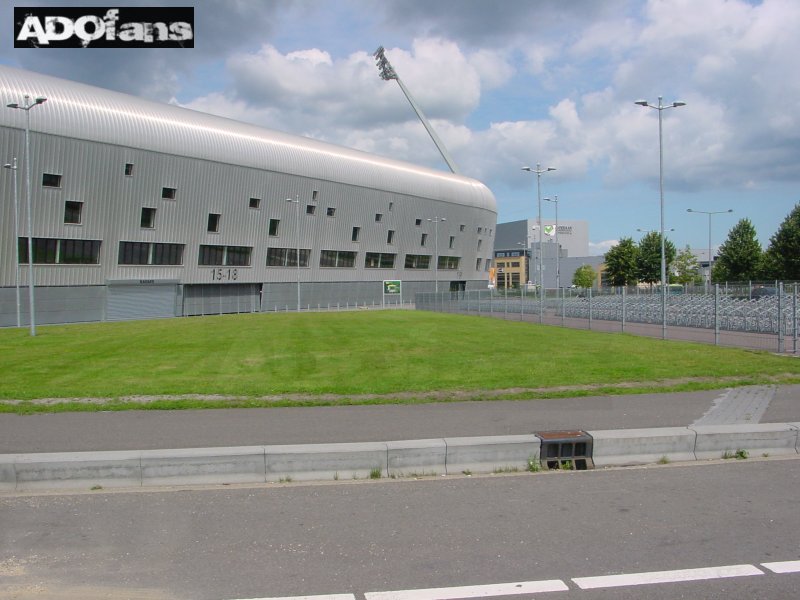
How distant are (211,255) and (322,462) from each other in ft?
179

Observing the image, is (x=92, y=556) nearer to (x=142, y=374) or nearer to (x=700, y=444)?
(x=700, y=444)

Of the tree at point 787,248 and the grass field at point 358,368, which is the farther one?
the tree at point 787,248

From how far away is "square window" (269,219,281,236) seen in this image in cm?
6425

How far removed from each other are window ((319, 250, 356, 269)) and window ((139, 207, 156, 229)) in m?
19.4

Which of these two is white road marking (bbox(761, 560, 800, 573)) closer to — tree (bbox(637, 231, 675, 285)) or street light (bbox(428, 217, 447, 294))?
street light (bbox(428, 217, 447, 294))

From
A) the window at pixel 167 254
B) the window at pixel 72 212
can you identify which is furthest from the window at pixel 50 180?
the window at pixel 167 254

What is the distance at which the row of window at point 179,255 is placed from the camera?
47625mm

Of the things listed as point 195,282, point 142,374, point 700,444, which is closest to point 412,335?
point 142,374

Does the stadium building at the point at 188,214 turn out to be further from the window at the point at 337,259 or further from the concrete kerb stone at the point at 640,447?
A: the concrete kerb stone at the point at 640,447

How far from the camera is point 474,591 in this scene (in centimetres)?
470

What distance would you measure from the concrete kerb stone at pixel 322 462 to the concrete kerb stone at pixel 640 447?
8.58 ft

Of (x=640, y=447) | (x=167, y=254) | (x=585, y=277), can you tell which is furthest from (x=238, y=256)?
(x=585, y=277)

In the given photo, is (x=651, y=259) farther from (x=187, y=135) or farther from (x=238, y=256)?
(x=187, y=135)

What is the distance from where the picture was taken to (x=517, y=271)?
5758 inches
